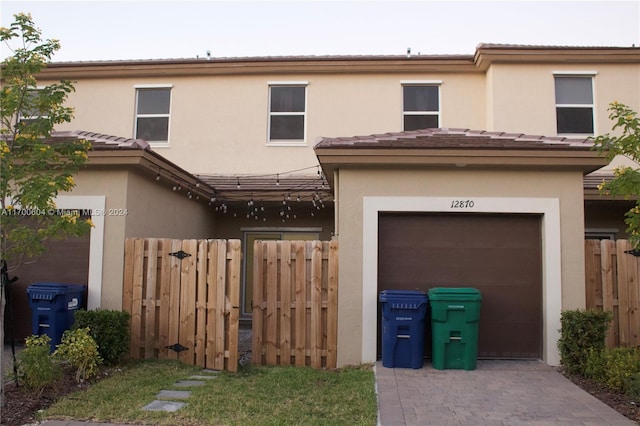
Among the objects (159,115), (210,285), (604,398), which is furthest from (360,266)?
(159,115)

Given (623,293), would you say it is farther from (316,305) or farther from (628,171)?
(316,305)

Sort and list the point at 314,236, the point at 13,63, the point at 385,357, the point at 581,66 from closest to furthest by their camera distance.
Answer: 1. the point at 13,63
2. the point at 385,357
3. the point at 581,66
4. the point at 314,236

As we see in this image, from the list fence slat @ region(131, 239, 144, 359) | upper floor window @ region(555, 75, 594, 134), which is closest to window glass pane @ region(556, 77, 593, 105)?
upper floor window @ region(555, 75, 594, 134)

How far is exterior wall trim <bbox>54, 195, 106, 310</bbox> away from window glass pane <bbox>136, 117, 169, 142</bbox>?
18.9 ft

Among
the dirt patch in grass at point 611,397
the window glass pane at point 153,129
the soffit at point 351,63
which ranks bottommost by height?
the dirt patch in grass at point 611,397

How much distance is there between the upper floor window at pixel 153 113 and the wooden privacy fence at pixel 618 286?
1059 centimetres

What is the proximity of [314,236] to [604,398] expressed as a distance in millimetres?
8533

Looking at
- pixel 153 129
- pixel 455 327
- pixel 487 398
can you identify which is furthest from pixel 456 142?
pixel 153 129

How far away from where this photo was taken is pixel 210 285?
8.22m

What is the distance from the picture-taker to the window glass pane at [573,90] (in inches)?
520

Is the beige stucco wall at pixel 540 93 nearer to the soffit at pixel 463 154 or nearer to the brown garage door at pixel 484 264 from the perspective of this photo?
the soffit at pixel 463 154

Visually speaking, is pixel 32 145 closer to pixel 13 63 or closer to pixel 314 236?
pixel 13 63

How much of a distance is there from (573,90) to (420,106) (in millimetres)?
3772

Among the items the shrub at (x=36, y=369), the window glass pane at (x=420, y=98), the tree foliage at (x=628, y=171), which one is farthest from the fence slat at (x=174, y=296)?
the window glass pane at (x=420, y=98)
